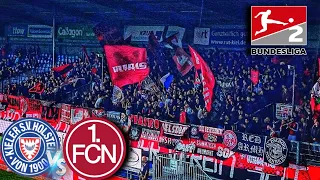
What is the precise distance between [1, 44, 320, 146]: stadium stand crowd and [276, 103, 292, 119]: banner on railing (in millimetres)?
A: 24

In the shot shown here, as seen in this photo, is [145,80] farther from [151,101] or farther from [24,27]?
[24,27]

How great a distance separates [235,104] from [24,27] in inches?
50.8

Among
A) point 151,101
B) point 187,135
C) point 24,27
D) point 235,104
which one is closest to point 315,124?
point 235,104

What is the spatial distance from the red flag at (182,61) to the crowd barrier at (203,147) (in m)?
0.29

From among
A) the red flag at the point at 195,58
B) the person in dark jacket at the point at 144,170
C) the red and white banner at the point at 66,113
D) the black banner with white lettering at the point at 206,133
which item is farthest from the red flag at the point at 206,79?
the red and white banner at the point at 66,113

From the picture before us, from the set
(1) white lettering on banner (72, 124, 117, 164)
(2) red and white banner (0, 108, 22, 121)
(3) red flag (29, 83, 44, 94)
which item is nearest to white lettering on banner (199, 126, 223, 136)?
(1) white lettering on banner (72, 124, 117, 164)

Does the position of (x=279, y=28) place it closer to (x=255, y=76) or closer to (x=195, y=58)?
(x=255, y=76)

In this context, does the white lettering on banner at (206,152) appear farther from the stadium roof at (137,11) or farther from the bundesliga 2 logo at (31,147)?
the bundesliga 2 logo at (31,147)

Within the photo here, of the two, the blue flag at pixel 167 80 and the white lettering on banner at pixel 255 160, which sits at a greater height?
the blue flag at pixel 167 80

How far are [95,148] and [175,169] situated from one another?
1.56 feet

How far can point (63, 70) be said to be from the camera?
11.1ft

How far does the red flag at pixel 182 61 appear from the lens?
3.12m

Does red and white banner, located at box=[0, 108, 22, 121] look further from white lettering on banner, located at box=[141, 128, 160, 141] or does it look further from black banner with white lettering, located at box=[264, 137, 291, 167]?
black banner with white lettering, located at box=[264, 137, 291, 167]

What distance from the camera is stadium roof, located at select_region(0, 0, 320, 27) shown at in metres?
3.03
